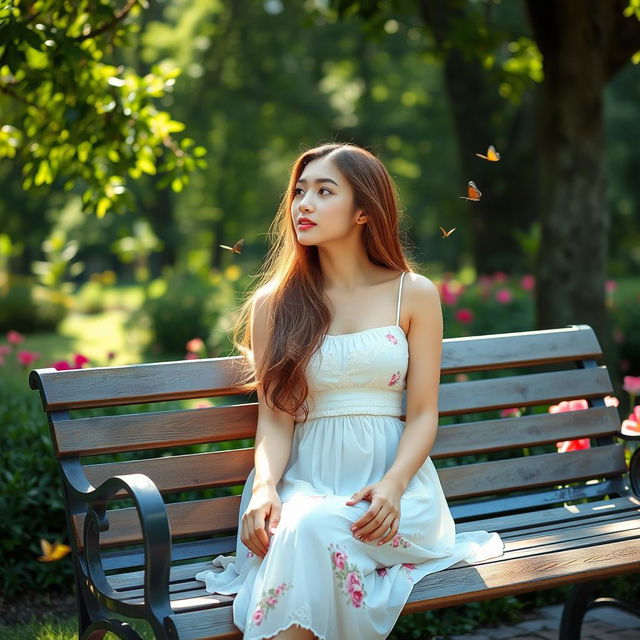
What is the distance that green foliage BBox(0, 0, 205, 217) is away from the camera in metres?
4.62

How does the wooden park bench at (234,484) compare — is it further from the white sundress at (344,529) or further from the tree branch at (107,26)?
the tree branch at (107,26)

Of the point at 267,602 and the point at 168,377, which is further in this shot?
the point at 168,377

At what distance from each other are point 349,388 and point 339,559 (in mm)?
667


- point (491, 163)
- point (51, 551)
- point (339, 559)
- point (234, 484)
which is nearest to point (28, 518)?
point (51, 551)

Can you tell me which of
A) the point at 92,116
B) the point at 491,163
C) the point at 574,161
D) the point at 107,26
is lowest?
the point at 574,161

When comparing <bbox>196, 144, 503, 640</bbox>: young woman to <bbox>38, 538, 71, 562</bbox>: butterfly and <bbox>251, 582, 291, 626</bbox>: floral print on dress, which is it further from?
<bbox>38, 538, 71, 562</bbox>: butterfly

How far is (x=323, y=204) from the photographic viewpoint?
Result: 10.4ft

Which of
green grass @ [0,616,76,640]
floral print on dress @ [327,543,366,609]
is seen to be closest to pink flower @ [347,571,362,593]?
floral print on dress @ [327,543,366,609]

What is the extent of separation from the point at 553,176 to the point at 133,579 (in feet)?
15.3

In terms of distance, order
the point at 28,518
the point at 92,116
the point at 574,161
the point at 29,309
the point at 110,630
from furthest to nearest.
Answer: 1. the point at 29,309
2. the point at 574,161
3. the point at 92,116
4. the point at 28,518
5. the point at 110,630

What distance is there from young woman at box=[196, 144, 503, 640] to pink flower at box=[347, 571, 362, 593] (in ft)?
0.14

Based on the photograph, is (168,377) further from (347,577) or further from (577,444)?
(577,444)

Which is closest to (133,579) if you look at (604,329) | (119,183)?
(119,183)

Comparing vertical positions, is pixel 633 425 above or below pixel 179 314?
above
